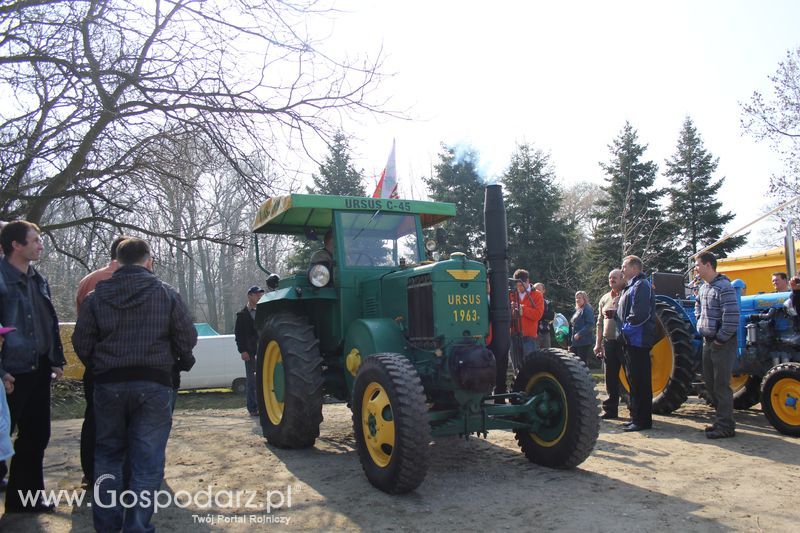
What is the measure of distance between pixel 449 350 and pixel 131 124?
5.76 metres

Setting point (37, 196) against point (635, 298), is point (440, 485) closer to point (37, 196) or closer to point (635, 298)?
point (635, 298)

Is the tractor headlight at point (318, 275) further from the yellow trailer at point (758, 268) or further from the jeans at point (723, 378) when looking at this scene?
the yellow trailer at point (758, 268)

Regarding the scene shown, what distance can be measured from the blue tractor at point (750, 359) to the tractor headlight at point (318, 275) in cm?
430

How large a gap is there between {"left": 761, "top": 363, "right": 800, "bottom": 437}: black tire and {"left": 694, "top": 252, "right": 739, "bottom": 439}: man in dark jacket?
1.55 feet

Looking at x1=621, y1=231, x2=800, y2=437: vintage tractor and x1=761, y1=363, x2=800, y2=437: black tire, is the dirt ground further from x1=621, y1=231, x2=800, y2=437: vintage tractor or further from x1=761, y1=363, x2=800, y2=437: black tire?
x1=621, y1=231, x2=800, y2=437: vintage tractor

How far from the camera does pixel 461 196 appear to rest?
2284 centimetres

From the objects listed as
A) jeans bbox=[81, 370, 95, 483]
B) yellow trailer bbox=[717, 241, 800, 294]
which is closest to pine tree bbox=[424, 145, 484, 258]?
yellow trailer bbox=[717, 241, 800, 294]

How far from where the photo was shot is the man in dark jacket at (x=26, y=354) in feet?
13.1

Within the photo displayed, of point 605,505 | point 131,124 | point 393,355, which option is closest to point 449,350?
point 393,355

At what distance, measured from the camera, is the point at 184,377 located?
1312 centimetres

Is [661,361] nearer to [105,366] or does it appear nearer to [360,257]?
[360,257]

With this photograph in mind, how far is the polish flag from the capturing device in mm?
7637

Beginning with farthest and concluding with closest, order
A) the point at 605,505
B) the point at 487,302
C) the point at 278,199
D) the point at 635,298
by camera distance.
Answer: the point at 635,298
the point at 278,199
the point at 487,302
the point at 605,505

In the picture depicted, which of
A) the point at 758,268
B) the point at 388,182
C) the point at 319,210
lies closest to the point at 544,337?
the point at 388,182
